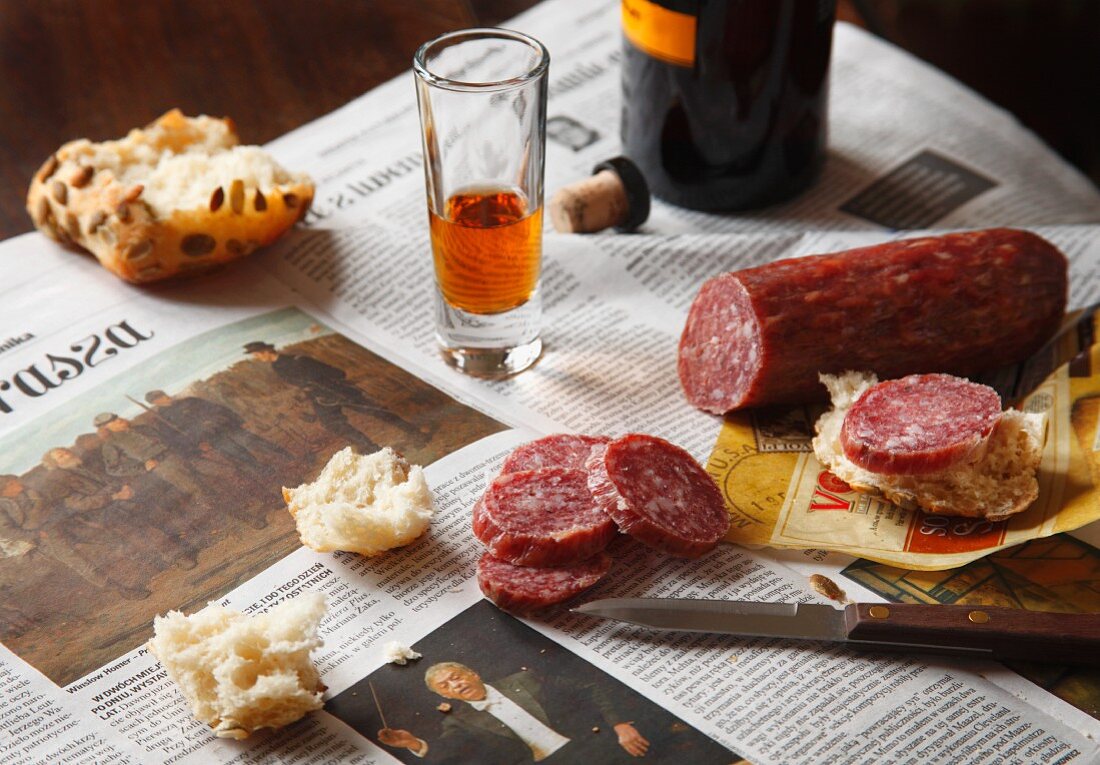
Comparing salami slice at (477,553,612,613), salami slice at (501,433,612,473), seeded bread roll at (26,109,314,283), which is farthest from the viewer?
seeded bread roll at (26,109,314,283)

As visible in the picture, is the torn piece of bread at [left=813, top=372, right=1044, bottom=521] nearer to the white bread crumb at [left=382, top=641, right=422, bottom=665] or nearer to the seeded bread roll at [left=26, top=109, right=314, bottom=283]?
the white bread crumb at [left=382, top=641, right=422, bottom=665]

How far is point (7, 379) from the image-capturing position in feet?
4.22

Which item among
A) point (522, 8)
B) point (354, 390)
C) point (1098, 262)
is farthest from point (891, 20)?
point (354, 390)

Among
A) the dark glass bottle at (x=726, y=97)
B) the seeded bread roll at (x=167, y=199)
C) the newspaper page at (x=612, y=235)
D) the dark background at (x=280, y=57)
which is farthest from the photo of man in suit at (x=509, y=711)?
the dark background at (x=280, y=57)

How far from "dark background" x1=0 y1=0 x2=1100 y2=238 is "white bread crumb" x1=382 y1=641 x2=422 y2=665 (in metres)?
0.89

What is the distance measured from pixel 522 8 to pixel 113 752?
1398mm

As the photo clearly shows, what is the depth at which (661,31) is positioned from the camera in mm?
1398

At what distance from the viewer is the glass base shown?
1312mm

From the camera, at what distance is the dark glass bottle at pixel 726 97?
1.38m

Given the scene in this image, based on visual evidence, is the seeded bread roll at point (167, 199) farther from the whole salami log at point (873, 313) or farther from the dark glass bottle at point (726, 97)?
the whole salami log at point (873, 313)

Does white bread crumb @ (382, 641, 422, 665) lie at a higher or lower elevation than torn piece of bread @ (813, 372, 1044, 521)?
lower

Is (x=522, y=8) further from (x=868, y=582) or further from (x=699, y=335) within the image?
(x=868, y=582)

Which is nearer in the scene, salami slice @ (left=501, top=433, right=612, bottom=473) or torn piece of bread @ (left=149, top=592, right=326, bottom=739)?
torn piece of bread @ (left=149, top=592, right=326, bottom=739)

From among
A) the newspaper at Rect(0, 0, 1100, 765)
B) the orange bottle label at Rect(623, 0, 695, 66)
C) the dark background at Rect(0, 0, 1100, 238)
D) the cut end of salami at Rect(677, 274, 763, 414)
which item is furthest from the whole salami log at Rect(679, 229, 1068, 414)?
the dark background at Rect(0, 0, 1100, 238)
